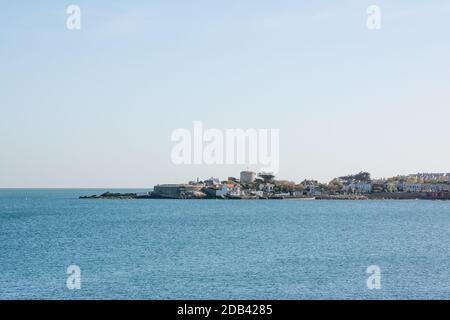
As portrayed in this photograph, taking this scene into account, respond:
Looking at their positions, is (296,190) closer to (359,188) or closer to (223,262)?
(359,188)

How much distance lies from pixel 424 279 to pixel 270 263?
24.7 ft

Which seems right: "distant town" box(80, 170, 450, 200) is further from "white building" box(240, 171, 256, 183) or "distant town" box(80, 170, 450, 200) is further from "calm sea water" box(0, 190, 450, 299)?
"calm sea water" box(0, 190, 450, 299)

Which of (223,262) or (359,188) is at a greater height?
(359,188)

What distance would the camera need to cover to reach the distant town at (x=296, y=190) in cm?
15100

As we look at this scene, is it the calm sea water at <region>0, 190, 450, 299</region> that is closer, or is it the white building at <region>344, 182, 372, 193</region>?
the calm sea water at <region>0, 190, 450, 299</region>

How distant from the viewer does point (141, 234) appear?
163 feet

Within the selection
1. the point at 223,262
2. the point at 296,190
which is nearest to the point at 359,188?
the point at 296,190

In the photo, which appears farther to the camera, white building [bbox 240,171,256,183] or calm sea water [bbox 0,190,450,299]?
white building [bbox 240,171,256,183]

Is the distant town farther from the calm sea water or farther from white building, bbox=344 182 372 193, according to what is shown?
the calm sea water

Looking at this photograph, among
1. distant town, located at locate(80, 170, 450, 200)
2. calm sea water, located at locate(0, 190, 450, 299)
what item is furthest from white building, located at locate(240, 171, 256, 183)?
calm sea water, located at locate(0, 190, 450, 299)

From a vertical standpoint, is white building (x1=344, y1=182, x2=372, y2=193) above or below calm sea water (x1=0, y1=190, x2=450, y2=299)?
above

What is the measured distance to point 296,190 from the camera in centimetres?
16600

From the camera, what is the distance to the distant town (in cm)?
15100
